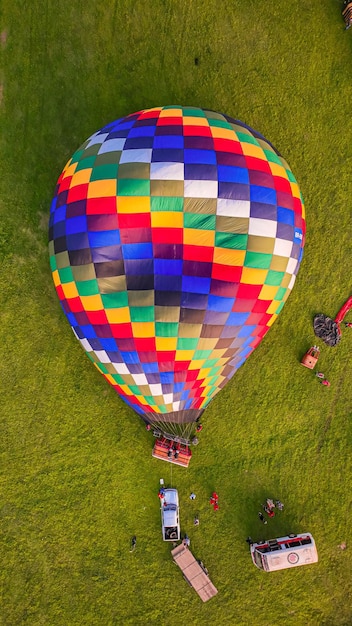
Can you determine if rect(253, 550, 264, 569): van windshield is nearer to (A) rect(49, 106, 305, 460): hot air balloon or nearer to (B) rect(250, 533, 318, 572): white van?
(B) rect(250, 533, 318, 572): white van

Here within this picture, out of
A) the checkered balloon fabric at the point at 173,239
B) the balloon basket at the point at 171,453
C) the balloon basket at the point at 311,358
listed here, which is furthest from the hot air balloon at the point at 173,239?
the balloon basket at the point at 311,358

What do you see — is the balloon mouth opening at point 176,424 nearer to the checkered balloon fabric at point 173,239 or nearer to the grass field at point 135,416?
the grass field at point 135,416

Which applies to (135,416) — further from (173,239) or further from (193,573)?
(173,239)

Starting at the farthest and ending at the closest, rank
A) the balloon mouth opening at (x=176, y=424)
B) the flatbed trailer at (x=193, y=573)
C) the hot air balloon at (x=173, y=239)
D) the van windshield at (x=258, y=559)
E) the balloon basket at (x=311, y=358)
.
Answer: the balloon basket at (x=311, y=358) < the flatbed trailer at (x=193, y=573) < the van windshield at (x=258, y=559) < the balloon mouth opening at (x=176, y=424) < the hot air balloon at (x=173, y=239)

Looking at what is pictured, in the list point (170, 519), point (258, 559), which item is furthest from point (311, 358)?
point (170, 519)

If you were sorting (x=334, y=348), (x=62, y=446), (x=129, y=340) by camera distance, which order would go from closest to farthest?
(x=129, y=340), (x=62, y=446), (x=334, y=348)

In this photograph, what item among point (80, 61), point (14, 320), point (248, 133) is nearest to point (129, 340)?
point (14, 320)

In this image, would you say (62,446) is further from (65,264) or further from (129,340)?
(65,264)
